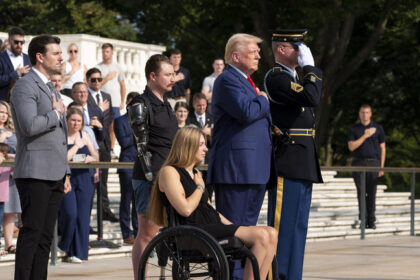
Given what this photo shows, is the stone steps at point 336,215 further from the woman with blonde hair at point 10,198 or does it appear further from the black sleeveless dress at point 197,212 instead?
the black sleeveless dress at point 197,212

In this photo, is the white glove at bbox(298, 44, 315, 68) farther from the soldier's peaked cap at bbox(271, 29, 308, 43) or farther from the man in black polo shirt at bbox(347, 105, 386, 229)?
the man in black polo shirt at bbox(347, 105, 386, 229)

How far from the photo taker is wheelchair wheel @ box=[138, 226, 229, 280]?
6.40 meters

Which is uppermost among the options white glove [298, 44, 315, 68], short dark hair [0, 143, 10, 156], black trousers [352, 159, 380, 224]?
white glove [298, 44, 315, 68]

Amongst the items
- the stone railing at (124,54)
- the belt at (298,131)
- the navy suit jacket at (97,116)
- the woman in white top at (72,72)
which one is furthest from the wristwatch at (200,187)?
the stone railing at (124,54)

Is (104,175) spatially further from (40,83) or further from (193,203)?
(193,203)

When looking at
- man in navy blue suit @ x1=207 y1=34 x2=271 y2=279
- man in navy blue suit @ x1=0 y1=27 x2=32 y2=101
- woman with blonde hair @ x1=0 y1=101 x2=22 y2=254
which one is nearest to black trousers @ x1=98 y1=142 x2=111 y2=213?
man in navy blue suit @ x1=0 y1=27 x2=32 y2=101

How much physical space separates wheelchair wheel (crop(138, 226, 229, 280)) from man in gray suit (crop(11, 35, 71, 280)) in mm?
820

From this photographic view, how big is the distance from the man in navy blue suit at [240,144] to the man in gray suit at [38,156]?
1105 millimetres

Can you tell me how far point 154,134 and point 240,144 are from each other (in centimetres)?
116

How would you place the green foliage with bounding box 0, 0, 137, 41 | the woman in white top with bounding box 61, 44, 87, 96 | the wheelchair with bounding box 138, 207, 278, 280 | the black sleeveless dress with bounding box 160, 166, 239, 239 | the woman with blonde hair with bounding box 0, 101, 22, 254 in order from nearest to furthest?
the wheelchair with bounding box 138, 207, 278, 280 < the black sleeveless dress with bounding box 160, 166, 239, 239 < the woman with blonde hair with bounding box 0, 101, 22, 254 < the woman in white top with bounding box 61, 44, 87, 96 < the green foliage with bounding box 0, 0, 137, 41

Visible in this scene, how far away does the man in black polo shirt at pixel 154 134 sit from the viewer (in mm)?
7926

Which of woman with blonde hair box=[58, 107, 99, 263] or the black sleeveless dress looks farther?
woman with blonde hair box=[58, 107, 99, 263]

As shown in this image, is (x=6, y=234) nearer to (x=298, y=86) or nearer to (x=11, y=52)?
(x=11, y=52)

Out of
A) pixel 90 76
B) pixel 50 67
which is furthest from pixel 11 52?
pixel 50 67
